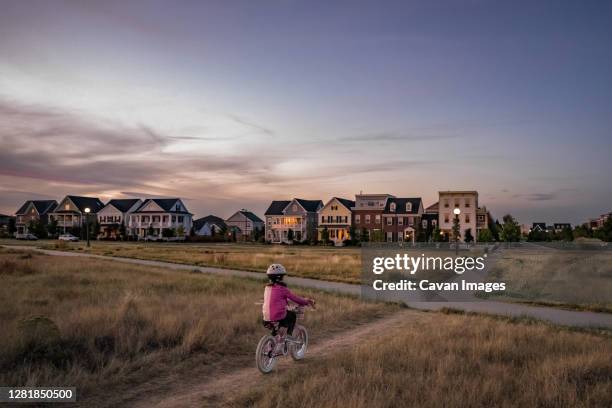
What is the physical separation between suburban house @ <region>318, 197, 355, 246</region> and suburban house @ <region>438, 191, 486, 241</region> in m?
14.5

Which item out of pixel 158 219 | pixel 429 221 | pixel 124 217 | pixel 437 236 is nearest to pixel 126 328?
pixel 437 236

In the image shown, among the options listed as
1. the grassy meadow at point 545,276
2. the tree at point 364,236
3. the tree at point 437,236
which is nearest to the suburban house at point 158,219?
the tree at point 364,236

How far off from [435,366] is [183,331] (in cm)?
529

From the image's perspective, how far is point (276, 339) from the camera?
8.32m

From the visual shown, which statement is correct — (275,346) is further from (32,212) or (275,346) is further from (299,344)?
(32,212)

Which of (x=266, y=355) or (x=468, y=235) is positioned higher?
(x=468, y=235)

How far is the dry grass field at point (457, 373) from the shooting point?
6.91 meters

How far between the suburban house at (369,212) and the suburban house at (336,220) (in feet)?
4.25

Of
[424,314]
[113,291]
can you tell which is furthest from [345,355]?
[113,291]

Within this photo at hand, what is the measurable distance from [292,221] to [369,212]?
14.2 m

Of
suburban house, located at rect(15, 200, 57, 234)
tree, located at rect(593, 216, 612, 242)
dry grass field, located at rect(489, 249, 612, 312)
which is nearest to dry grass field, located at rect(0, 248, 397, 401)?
dry grass field, located at rect(489, 249, 612, 312)

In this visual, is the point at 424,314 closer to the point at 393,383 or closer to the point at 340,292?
the point at 340,292

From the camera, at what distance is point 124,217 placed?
9812 centimetres

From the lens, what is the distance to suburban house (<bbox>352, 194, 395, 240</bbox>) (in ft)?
263
